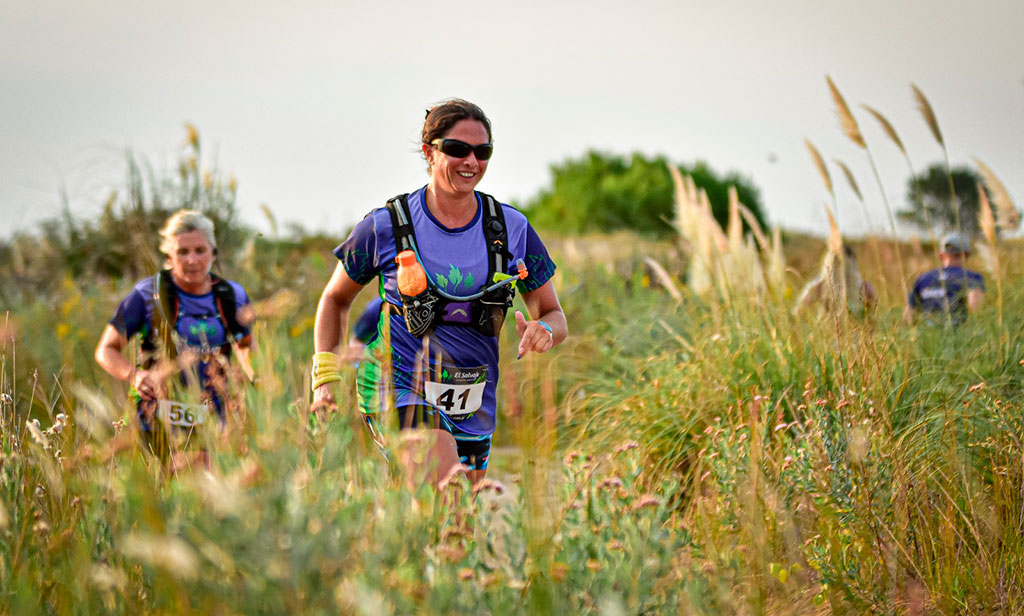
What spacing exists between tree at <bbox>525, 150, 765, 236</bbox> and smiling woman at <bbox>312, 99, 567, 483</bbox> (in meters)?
31.3

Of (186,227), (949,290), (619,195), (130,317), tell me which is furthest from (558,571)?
(619,195)

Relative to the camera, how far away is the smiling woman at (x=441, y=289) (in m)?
3.93

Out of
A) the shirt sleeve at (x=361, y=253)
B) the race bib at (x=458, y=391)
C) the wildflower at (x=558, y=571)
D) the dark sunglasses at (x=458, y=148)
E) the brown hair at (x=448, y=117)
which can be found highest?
the brown hair at (x=448, y=117)

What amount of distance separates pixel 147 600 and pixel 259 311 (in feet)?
2.90

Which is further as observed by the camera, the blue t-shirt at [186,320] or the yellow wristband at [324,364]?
the blue t-shirt at [186,320]

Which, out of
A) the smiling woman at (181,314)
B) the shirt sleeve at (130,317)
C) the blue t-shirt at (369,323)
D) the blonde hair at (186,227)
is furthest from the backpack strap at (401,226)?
the shirt sleeve at (130,317)

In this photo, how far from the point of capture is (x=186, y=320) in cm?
534

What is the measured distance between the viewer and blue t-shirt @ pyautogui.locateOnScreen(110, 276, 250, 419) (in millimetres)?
5301

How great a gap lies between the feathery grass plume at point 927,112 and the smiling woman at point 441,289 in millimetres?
3374

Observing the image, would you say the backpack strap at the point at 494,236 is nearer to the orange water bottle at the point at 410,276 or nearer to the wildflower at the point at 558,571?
the orange water bottle at the point at 410,276

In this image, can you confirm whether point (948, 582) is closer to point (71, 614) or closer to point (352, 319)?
point (71, 614)

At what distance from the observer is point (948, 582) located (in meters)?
3.61

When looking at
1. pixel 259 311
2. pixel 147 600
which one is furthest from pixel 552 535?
pixel 147 600

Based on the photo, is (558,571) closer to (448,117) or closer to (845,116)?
(448,117)
